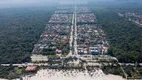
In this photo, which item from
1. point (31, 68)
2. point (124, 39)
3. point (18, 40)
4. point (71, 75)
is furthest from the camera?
point (18, 40)

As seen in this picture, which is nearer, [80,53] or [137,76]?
[137,76]

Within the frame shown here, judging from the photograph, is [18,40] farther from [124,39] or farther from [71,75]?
[124,39]

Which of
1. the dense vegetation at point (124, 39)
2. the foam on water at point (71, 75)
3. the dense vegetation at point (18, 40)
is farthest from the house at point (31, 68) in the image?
the dense vegetation at point (124, 39)

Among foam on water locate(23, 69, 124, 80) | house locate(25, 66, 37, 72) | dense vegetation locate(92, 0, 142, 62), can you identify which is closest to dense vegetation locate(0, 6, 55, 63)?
house locate(25, 66, 37, 72)

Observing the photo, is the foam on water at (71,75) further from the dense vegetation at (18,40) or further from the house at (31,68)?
the dense vegetation at (18,40)

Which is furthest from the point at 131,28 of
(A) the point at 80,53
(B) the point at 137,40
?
(A) the point at 80,53

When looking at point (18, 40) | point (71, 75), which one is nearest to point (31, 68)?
point (71, 75)

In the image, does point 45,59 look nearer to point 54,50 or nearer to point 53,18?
point 54,50

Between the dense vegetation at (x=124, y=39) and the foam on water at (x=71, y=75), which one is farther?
the dense vegetation at (x=124, y=39)
